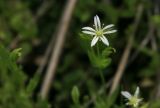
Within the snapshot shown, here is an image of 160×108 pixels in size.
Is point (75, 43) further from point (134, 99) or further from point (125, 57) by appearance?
point (134, 99)

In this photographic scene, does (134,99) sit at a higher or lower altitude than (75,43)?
lower

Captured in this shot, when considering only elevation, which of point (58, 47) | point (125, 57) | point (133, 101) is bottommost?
point (133, 101)

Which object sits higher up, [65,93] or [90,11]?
[90,11]

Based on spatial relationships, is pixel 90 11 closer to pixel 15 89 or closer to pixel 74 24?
pixel 74 24

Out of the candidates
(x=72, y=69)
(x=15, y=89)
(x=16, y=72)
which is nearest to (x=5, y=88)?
(x=15, y=89)

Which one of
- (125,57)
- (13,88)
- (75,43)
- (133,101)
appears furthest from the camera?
(75,43)

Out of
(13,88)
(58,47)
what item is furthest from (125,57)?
(13,88)

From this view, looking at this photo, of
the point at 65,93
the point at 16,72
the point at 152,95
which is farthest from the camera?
the point at 65,93

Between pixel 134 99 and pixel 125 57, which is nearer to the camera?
pixel 134 99
